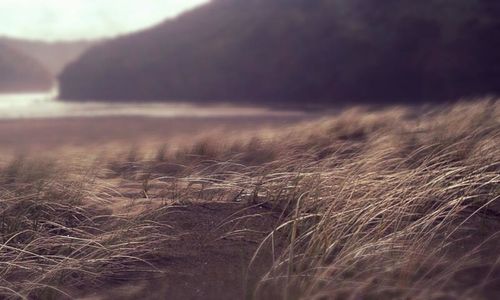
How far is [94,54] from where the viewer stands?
105 feet

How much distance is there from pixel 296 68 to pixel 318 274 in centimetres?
2370

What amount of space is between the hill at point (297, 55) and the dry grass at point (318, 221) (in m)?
17.0

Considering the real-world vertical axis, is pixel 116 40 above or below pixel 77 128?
above

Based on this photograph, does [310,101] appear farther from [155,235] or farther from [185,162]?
[155,235]

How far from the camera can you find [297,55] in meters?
27.7

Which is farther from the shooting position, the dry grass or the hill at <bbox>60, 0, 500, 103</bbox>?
the hill at <bbox>60, 0, 500, 103</bbox>

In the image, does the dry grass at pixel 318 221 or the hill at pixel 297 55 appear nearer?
the dry grass at pixel 318 221

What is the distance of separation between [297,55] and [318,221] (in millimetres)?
23076

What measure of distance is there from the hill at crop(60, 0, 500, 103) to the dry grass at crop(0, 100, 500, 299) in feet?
55.8

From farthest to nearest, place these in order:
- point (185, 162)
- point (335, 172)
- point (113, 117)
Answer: point (113, 117) → point (185, 162) → point (335, 172)

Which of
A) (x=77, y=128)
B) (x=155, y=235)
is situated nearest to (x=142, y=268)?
(x=155, y=235)

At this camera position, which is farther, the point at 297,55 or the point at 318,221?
the point at 297,55

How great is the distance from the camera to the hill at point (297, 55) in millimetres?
25188

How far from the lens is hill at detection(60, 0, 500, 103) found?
25188 millimetres
